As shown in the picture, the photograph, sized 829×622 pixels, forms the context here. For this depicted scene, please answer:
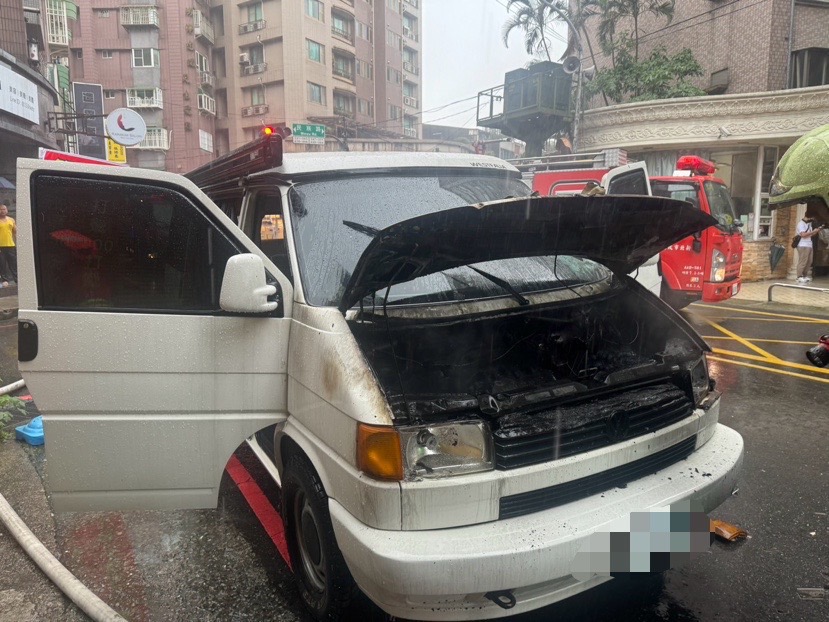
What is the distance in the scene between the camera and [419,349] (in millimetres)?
2727

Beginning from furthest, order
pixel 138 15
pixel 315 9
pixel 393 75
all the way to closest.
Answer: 1. pixel 393 75
2. pixel 315 9
3. pixel 138 15

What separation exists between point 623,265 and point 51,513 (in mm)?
3747

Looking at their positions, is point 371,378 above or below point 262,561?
above

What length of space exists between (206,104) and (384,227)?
37.6m

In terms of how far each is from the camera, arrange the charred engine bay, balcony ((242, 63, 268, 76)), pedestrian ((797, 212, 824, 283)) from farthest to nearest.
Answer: balcony ((242, 63, 268, 76)) < pedestrian ((797, 212, 824, 283)) < the charred engine bay

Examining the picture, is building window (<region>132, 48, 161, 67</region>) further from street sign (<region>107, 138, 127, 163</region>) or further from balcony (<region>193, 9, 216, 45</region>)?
street sign (<region>107, 138, 127, 163</region>)

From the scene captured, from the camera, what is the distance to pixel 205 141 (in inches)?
1453

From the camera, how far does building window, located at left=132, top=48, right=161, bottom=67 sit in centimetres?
3422

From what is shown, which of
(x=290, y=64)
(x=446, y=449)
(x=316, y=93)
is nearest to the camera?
(x=446, y=449)

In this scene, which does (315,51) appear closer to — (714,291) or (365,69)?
(365,69)

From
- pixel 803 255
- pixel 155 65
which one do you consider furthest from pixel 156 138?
pixel 803 255

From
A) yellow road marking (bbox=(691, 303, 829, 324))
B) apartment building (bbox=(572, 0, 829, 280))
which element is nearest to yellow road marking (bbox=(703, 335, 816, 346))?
yellow road marking (bbox=(691, 303, 829, 324))

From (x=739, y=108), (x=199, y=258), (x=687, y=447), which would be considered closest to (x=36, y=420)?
(x=199, y=258)

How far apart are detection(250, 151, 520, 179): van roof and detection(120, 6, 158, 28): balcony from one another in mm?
36129
